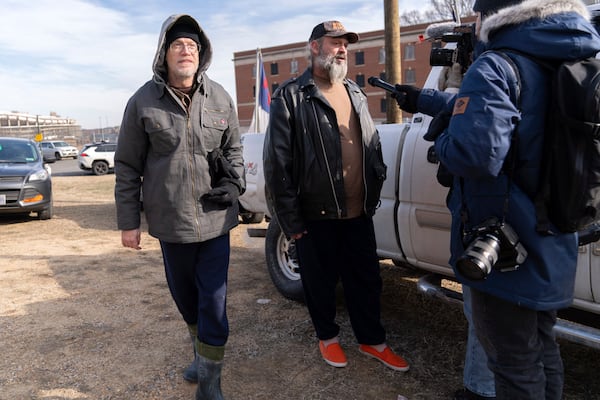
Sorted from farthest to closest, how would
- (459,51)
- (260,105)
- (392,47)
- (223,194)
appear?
(260,105), (392,47), (223,194), (459,51)

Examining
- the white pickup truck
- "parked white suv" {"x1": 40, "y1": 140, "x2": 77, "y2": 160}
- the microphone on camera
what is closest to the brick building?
"parked white suv" {"x1": 40, "y1": 140, "x2": 77, "y2": 160}

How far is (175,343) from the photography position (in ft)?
12.0

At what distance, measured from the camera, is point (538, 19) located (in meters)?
1.67

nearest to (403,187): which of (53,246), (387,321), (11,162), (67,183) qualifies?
(387,321)

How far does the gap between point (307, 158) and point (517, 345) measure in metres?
1.63

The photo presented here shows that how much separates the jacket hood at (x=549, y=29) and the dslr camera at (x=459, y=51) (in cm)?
56

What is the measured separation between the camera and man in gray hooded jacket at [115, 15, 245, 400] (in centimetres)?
259

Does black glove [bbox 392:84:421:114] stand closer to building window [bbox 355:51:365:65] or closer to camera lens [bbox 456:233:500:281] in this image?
camera lens [bbox 456:233:500:281]

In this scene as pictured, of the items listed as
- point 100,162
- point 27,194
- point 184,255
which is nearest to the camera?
point 184,255

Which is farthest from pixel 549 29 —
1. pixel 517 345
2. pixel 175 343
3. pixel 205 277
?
pixel 175 343

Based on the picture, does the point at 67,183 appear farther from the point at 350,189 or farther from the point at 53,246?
the point at 350,189

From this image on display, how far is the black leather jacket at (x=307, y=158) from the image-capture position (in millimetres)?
2969

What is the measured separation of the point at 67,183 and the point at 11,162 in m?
9.01

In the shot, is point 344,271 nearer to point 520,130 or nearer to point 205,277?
point 205,277
